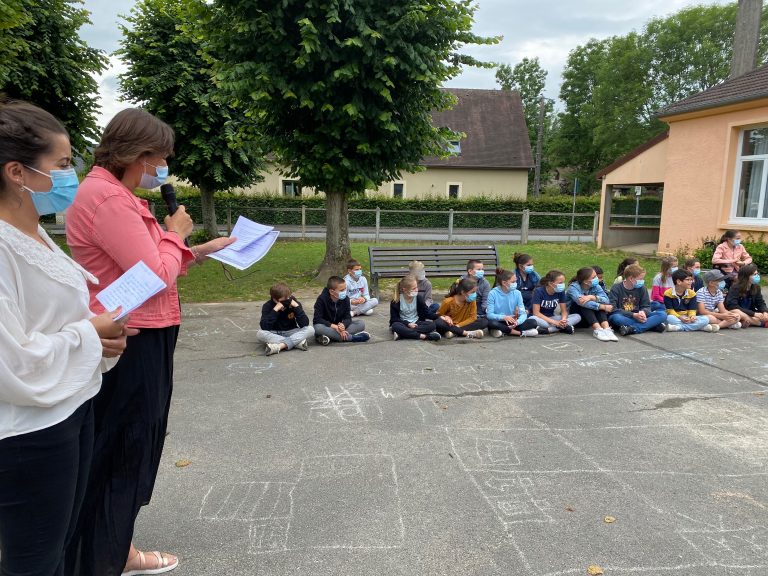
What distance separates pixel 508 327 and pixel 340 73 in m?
4.89

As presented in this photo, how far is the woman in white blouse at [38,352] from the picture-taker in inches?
62.6

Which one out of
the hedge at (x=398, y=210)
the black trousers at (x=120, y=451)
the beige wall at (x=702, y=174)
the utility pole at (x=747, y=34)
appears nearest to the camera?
the black trousers at (x=120, y=451)

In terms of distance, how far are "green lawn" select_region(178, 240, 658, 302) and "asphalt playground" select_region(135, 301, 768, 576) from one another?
4.31m

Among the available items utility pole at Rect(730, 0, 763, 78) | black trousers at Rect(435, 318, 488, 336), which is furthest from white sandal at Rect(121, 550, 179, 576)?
utility pole at Rect(730, 0, 763, 78)

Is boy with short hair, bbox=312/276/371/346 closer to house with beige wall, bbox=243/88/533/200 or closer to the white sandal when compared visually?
the white sandal

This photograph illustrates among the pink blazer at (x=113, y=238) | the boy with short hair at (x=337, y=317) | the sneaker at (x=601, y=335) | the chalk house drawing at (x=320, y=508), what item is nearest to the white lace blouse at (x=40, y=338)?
the pink blazer at (x=113, y=238)

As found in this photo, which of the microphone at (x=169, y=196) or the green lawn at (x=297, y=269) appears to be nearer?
the microphone at (x=169, y=196)

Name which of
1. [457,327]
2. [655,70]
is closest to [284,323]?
[457,327]

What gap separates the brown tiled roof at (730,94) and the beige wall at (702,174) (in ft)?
0.93

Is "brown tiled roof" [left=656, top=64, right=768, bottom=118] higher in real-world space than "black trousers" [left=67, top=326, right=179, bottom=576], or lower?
higher

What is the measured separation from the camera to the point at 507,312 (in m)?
8.06

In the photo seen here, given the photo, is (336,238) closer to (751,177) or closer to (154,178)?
(154,178)

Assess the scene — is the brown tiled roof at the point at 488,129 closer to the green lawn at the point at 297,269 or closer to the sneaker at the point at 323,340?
the green lawn at the point at 297,269

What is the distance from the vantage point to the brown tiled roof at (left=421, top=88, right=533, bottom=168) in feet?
133
